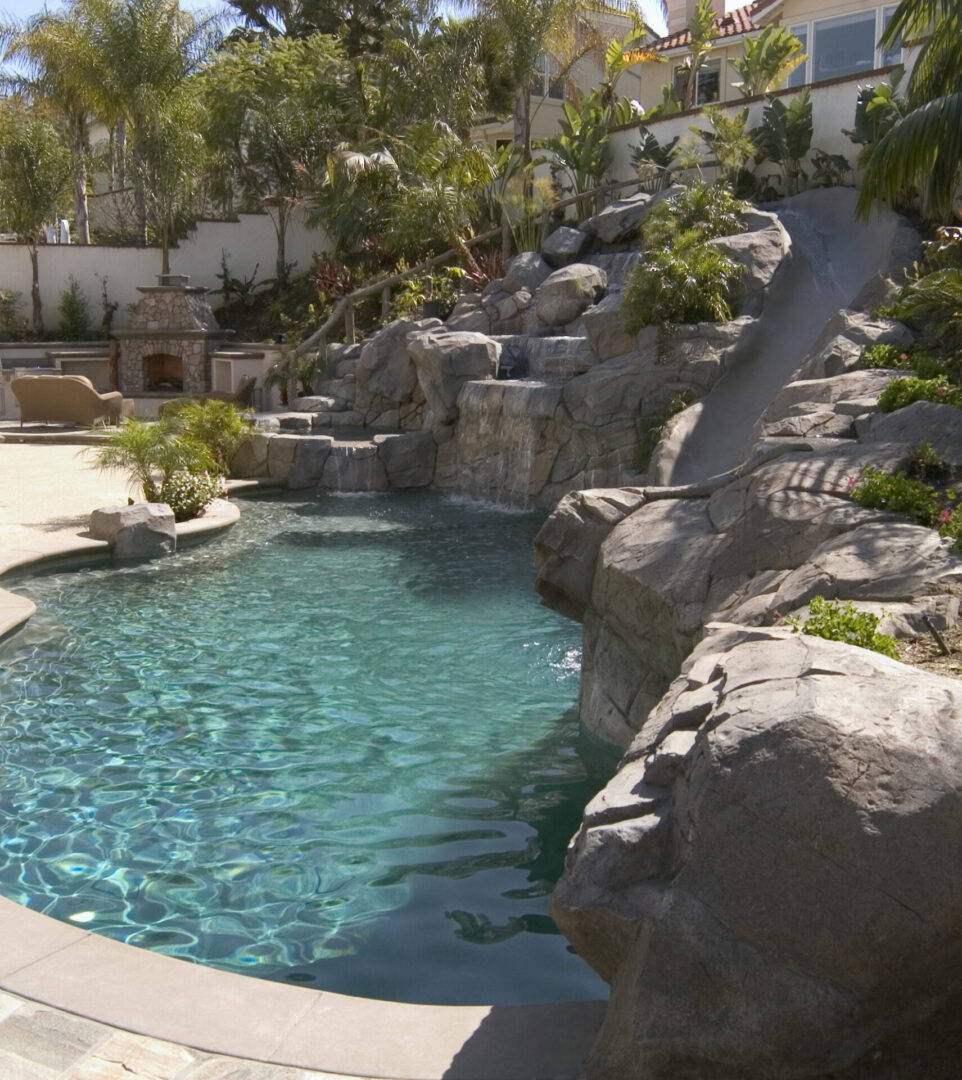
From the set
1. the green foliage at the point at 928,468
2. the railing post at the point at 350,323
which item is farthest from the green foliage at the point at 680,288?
the green foliage at the point at 928,468

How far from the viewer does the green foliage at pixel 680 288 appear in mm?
16844

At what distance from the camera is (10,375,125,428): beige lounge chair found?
22703 mm

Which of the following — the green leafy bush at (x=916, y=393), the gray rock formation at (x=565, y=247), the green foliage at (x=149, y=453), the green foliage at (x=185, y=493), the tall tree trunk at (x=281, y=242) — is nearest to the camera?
the green leafy bush at (x=916, y=393)

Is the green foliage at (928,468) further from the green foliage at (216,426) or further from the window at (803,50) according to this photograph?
the window at (803,50)

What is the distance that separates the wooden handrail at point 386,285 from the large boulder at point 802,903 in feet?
73.3

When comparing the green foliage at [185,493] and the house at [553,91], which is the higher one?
the house at [553,91]

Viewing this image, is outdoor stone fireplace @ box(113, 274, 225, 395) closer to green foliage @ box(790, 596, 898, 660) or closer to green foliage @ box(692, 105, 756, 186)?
green foliage @ box(692, 105, 756, 186)

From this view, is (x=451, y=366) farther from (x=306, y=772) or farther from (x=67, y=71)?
(x=67, y=71)

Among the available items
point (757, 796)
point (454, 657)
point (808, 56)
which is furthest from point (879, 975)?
point (808, 56)

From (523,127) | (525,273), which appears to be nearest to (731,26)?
(523,127)

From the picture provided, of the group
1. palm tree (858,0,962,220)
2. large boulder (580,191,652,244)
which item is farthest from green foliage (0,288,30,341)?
palm tree (858,0,962,220)

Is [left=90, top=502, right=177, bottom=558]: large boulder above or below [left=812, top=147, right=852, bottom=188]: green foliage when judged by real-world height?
below

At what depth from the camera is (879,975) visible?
3.24m

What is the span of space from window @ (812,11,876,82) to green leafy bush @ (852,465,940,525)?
2329 cm
